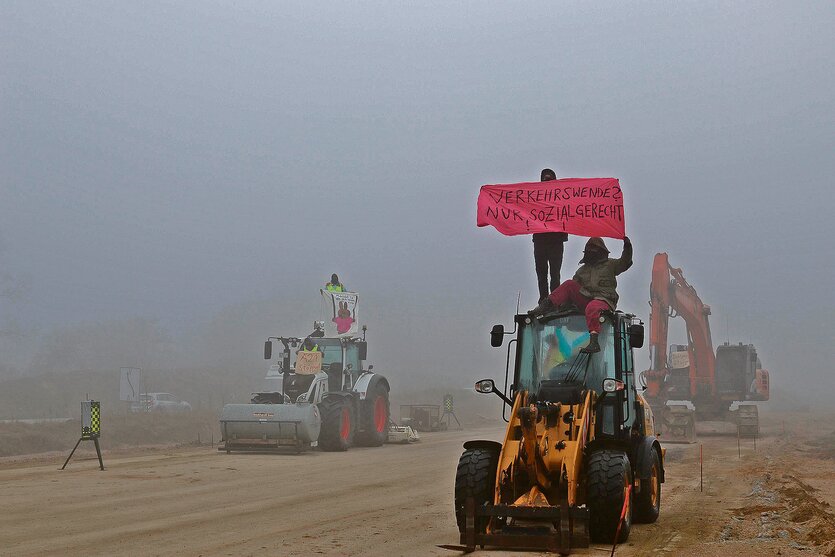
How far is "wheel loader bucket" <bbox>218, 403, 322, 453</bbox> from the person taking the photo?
76.7ft

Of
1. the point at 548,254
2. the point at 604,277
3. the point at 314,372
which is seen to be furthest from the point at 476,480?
the point at 314,372

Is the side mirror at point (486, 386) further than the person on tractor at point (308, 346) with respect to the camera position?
No

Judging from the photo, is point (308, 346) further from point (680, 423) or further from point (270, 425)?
point (680, 423)

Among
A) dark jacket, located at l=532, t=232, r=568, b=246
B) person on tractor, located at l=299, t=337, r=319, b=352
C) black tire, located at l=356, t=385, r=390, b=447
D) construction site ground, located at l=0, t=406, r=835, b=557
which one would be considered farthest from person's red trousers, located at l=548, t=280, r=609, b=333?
black tire, located at l=356, t=385, r=390, b=447

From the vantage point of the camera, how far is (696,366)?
36.2m

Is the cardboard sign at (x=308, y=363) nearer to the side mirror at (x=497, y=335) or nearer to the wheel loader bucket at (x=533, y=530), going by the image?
the side mirror at (x=497, y=335)

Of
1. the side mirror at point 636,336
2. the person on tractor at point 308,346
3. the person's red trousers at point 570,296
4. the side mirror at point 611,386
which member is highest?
the person on tractor at point 308,346

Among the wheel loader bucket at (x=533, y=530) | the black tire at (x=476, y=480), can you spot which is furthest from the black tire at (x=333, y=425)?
the wheel loader bucket at (x=533, y=530)

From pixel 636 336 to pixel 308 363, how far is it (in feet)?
53.8

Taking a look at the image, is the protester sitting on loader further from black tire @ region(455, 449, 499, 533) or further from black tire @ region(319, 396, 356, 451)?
black tire @ region(319, 396, 356, 451)

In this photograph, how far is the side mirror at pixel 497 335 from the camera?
10.5 metres

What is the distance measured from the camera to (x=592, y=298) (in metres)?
10.9

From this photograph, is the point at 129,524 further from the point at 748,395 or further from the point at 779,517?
the point at 748,395

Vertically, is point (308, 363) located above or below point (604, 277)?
below
